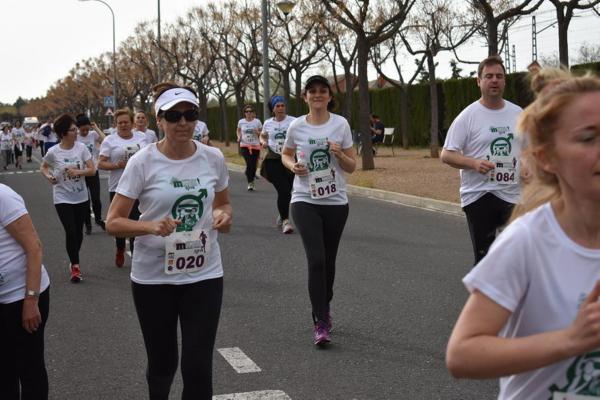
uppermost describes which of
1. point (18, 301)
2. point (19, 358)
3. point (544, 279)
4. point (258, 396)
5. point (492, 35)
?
point (492, 35)

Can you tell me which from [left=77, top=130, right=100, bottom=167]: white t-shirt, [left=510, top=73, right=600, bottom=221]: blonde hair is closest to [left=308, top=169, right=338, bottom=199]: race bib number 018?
[left=510, top=73, right=600, bottom=221]: blonde hair

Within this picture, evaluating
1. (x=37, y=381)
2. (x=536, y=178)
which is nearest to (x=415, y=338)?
(x=37, y=381)

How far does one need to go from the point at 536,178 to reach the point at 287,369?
11.6 ft

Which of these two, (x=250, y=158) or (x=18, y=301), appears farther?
(x=250, y=158)

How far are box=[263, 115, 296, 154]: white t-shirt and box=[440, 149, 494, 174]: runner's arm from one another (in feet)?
21.6

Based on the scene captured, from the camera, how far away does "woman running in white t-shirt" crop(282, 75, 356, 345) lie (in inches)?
235

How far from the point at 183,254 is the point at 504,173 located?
Answer: 117 inches

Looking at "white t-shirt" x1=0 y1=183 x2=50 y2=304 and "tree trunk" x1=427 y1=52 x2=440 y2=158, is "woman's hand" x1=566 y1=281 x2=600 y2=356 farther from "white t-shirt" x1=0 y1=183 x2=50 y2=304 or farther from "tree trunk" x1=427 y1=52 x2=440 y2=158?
"tree trunk" x1=427 y1=52 x2=440 y2=158

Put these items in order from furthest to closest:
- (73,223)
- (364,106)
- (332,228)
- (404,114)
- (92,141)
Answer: (404,114)
(364,106)
(92,141)
(73,223)
(332,228)

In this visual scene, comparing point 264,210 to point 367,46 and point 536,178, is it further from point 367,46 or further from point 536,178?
point 536,178

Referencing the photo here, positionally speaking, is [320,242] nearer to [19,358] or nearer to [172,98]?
[172,98]

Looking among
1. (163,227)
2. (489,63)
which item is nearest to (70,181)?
(489,63)

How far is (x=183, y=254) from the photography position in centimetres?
396

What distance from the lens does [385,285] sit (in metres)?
7.93
